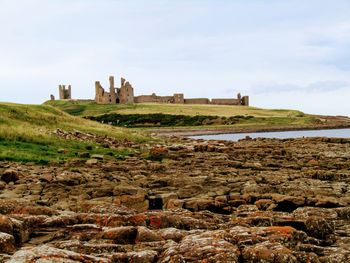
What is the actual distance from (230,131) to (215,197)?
86.9 meters

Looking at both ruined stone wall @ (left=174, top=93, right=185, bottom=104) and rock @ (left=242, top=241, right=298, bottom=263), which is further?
ruined stone wall @ (left=174, top=93, right=185, bottom=104)

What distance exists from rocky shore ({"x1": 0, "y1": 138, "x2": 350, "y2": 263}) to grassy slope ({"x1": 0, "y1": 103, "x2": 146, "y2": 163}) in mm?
3394

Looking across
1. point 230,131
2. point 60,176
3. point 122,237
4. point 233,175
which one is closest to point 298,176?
point 233,175

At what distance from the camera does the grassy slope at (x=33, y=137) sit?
28620mm

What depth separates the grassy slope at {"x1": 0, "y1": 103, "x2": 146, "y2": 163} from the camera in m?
A: 28.6

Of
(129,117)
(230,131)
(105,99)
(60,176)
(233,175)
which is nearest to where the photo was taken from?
(60,176)

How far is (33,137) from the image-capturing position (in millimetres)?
34938

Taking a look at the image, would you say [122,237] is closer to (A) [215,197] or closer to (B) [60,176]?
(A) [215,197]

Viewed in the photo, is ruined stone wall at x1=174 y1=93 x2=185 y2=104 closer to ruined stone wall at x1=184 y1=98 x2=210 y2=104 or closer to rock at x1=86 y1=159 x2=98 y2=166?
ruined stone wall at x1=184 y1=98 x2=210 y2=104

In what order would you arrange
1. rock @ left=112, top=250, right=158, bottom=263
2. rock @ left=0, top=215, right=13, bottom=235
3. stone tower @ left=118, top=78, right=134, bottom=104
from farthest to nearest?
stone tower @ left=118, top=78, right=134, bottom=104
rock @ left=0, top=215, right=13, bottom=235
rock @ left=112, top=250, right=158, bottom=263

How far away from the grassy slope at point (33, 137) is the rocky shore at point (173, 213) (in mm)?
3394

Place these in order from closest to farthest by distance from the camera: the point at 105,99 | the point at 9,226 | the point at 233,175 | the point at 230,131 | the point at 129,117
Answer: the point at 9,226, the point at 233,175, the point at 230,131, the point at 129,117, the point at 105,99

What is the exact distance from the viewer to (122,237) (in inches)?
391

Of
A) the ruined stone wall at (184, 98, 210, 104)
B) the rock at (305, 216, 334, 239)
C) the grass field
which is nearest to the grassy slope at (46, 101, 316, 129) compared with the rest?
the grass field
